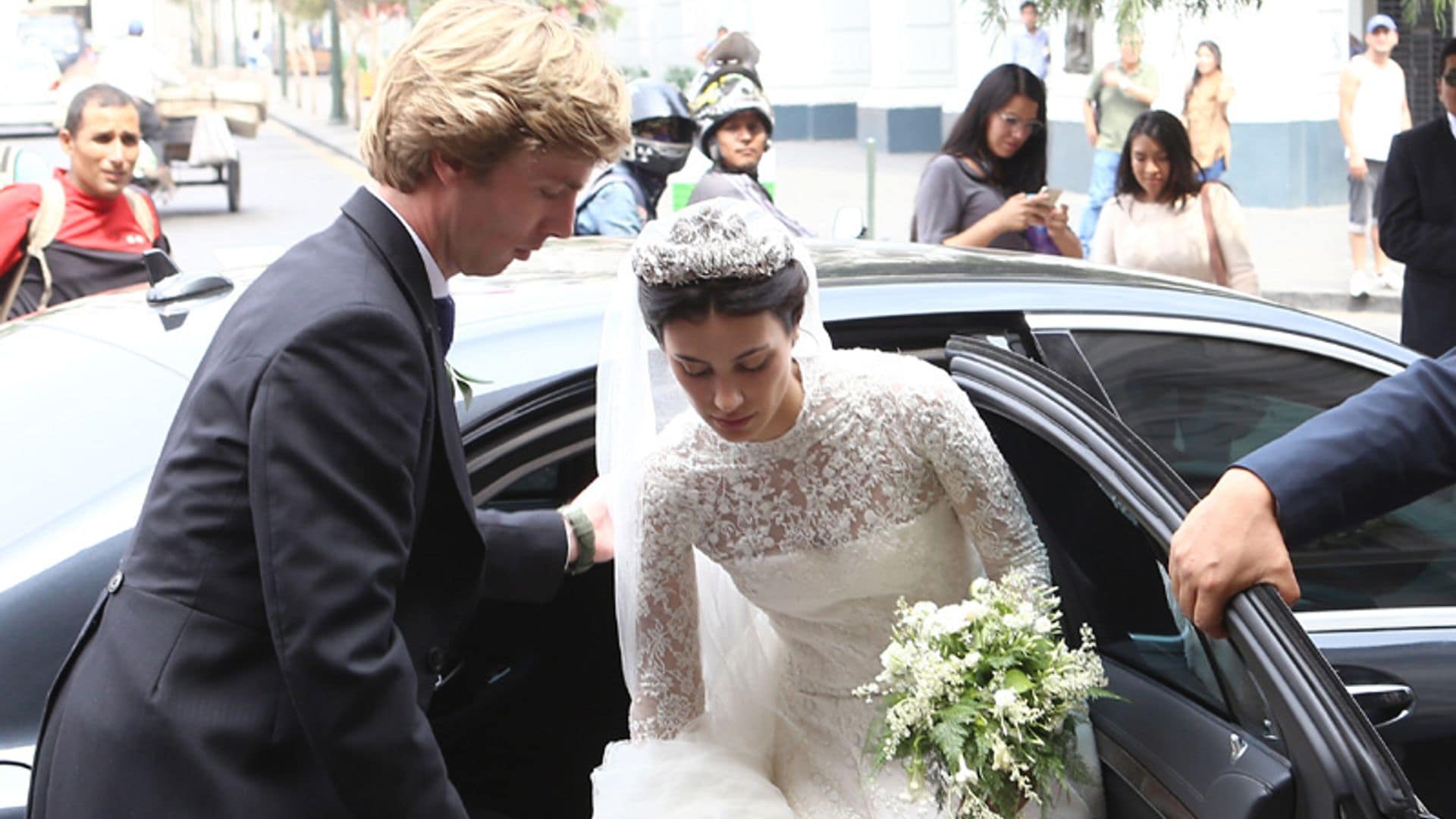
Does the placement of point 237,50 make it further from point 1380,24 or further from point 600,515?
point 600,515

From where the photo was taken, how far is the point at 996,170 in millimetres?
6102

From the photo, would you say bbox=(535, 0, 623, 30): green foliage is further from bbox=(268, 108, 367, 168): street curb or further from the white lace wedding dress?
the white lace wedding dress

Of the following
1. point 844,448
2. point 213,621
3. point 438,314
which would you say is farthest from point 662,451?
point 213,621

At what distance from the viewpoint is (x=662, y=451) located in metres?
2.91

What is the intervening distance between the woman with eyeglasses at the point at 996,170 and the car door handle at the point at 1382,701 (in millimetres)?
3245

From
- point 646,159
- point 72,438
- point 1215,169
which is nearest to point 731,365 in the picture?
point 72,438

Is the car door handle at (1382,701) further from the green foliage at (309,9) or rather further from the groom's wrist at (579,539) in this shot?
the green foliage at (309,9)

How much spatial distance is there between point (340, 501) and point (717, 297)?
1.04 meters

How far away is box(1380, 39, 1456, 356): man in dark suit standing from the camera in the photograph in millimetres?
5980

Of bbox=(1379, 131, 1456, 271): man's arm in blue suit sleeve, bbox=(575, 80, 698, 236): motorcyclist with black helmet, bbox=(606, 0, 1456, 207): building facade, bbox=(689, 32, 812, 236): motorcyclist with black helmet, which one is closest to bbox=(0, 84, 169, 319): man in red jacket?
bbox=(575, 80, 698, 236): motorcyclist with black helmet

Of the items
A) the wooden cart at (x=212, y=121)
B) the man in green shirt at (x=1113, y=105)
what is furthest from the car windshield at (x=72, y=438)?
the wooden cart at (x=212, y=121)

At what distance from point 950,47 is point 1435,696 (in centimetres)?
2193

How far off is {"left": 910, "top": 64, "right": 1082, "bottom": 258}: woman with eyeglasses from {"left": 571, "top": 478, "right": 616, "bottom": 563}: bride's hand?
3.26 meters

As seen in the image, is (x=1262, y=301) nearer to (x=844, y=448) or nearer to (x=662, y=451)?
(x=844, y=448)
